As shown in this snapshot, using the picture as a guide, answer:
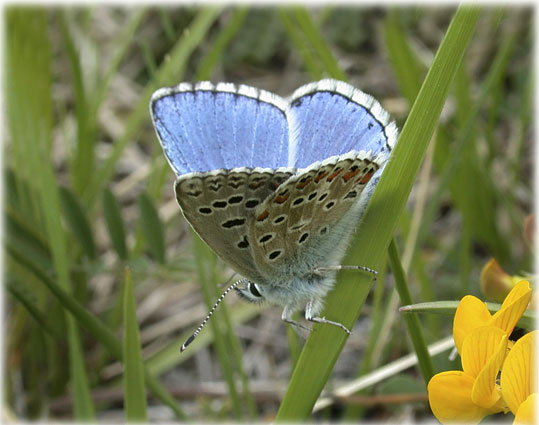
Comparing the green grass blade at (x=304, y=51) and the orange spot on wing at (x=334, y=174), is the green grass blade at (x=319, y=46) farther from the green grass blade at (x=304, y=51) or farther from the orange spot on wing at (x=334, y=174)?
the orange spot on wing at (x=334, y=174)

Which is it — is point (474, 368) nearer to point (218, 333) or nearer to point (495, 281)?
point (495, 281)

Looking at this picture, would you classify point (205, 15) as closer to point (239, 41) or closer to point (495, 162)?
point (239, 41)

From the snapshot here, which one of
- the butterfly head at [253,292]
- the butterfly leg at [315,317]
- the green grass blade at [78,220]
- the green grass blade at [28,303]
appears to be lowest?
the green grass blade at [28,303]

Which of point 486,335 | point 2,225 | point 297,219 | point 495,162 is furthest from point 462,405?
point 495,162

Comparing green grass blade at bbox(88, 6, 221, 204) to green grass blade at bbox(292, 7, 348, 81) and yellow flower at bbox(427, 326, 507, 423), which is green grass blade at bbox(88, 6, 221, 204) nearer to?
green grass blade at bbox(292, 7, 348, 81)

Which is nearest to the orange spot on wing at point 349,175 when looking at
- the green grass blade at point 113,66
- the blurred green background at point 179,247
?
the blurred green background at point 179,247

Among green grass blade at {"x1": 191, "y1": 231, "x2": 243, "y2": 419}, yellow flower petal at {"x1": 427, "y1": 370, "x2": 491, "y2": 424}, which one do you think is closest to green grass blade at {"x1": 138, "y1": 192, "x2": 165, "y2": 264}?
green grass blade at {"x1": 191, "y1": 231, "x2": 243, "y2": 419}
